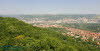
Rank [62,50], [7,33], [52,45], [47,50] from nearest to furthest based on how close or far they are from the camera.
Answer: [47,50] → [62,50] → [52,45] → [7,33]

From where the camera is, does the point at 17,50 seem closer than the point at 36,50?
Yes

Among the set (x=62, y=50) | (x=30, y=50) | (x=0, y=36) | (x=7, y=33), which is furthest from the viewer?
(x=7, y=33)

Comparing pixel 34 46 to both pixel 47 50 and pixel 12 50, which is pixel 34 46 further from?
pixel 12 50

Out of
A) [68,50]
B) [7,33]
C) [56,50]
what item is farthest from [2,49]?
[7,33]

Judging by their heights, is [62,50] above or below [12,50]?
below

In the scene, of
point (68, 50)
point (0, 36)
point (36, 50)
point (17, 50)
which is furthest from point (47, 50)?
point (0, 36)

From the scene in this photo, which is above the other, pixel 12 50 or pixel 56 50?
pixel 12 50

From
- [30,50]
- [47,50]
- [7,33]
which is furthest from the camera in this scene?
[7,33]

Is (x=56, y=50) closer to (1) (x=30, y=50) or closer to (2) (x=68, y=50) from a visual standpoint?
(2) (x=68, y=50)

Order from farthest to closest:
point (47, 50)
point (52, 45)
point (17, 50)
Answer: point (52, 45)
point (47, 50)
point (17, 50)
